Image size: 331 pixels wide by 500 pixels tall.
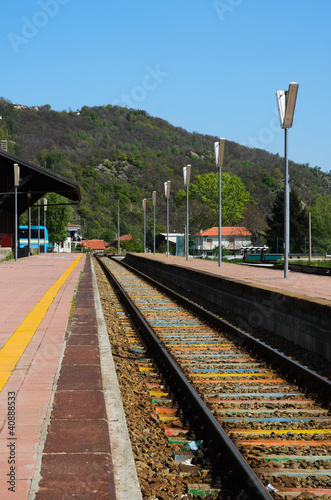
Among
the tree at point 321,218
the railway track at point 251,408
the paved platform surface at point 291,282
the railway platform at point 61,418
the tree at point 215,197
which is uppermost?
the tree at point 215,197

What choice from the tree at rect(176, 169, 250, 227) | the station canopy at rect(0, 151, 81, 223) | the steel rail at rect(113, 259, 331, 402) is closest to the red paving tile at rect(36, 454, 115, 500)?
the steel rail at rect(113, 259, 331, 402)

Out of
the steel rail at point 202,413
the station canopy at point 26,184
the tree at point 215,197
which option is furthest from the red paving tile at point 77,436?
the tree at point 215,197

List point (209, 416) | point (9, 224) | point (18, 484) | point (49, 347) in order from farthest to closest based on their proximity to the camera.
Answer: point (9, 224) < point (49, 347) < point (209, 416) < point (18, 484)

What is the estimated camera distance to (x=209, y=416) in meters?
5.12

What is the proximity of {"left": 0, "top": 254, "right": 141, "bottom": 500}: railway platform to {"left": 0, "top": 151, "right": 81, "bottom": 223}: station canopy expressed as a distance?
28.7m

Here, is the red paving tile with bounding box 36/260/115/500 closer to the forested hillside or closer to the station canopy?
the station canopy

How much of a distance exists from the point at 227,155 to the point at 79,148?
4767cm

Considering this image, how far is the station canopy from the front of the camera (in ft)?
121

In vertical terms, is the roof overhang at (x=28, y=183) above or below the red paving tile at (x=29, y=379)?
above

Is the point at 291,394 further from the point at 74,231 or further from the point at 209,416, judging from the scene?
the point at 74,231

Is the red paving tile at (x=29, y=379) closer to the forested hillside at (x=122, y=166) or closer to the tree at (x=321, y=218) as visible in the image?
the tree at (x=321, y=218)

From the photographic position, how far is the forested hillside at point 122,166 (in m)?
161

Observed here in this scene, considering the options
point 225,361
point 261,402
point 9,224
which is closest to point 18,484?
point 261,402

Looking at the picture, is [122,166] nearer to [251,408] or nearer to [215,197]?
[215,197]
